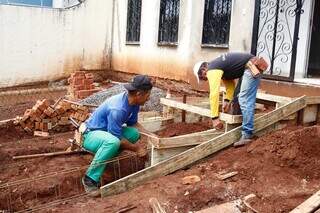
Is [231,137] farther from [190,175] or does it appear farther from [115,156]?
[115,156]

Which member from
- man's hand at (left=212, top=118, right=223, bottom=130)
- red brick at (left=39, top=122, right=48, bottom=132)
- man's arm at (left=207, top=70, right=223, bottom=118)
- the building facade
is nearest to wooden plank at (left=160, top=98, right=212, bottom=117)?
man's hand at (left=212, top=118, right=223, bottom=130)

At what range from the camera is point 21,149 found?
22.3 ft

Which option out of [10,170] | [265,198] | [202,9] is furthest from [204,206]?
[202,9]

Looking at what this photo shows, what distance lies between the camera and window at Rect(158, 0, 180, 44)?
36.2 feet

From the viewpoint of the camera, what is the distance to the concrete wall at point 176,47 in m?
8.72

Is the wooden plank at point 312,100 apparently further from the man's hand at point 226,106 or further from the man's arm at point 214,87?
the man's arm at point 214,87

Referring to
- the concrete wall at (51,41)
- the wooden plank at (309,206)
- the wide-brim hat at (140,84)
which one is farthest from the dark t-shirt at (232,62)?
the concrete wall at (51,41)

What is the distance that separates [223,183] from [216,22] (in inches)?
222

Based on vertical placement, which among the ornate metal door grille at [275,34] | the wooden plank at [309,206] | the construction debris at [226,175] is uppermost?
the ornate metal door grille at [275,34]

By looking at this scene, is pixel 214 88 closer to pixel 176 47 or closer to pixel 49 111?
pixel 49 111

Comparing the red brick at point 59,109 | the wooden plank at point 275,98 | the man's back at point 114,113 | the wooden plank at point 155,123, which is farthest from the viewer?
the red brick at point 59,109

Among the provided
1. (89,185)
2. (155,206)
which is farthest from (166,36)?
(155,206)

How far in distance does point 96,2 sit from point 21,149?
8372mm

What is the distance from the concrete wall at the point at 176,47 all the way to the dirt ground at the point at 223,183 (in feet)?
11.8
